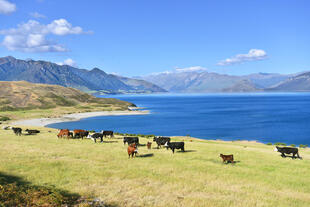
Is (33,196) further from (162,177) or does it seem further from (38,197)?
(162,177)

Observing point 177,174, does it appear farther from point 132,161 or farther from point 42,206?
point 42,206

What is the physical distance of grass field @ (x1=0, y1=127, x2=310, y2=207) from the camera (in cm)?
1562

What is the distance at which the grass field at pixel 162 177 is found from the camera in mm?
15617

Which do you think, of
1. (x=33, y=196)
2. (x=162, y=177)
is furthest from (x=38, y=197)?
(x=162, y=177)

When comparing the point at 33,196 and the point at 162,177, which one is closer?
the point at 33,196

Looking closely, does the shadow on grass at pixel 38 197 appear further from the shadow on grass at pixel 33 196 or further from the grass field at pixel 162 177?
the grass field at pixel 162 177

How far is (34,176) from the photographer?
18547mm

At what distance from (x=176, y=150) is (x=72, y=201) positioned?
833 inches

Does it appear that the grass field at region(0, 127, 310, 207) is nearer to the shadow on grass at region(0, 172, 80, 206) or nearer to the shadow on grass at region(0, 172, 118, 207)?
the shadow on grass at region(0, 172, 118, 207)

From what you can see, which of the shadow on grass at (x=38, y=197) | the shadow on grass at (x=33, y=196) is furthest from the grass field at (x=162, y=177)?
the shadow on grass at (x=33, y=196)

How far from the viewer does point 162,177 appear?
65.1ft

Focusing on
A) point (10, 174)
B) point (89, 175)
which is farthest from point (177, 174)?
point (10, 174)

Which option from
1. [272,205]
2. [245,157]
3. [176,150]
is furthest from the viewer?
[176,150]

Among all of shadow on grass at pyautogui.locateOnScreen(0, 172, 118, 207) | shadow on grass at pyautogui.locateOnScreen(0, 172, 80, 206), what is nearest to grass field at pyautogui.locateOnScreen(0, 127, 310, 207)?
shadow on grass at pyautogui.locateOnScreen(0, 172, 118, 207)
